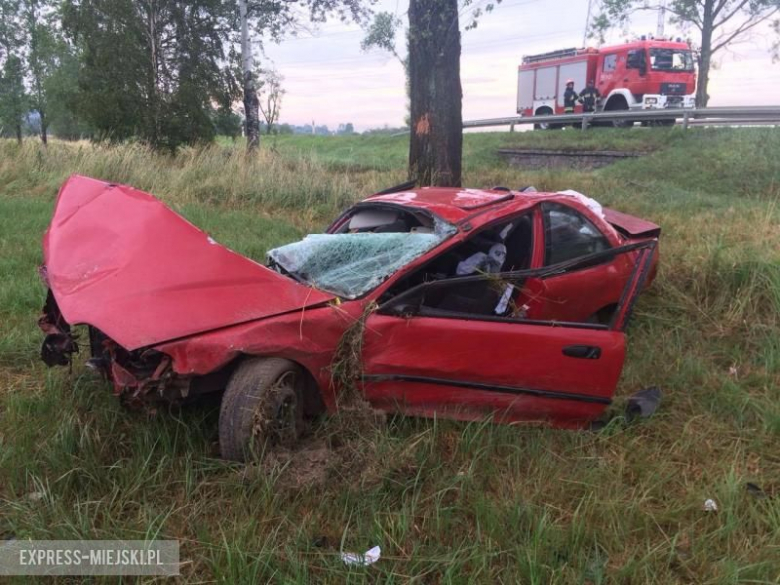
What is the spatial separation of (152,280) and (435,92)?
221 inches

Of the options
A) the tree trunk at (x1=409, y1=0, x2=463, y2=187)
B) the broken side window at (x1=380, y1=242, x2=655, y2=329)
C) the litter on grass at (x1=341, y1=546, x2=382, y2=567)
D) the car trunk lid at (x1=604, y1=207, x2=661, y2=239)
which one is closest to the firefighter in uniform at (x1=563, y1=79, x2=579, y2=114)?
the tree trunk at (x1=409, y1=0, x2=463, y2=187)

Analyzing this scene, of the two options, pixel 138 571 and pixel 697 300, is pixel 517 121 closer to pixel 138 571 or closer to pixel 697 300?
pixel 697 300

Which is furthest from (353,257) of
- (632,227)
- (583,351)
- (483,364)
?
(632,227)

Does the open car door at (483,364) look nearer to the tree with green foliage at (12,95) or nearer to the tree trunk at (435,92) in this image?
the tree trunk at (435,92)

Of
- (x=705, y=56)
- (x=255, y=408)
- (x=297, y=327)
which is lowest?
(x=255, y=408)

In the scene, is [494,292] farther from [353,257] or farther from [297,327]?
[297,327]

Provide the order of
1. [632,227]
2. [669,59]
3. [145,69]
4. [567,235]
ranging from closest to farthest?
1. [567,235]
2. [632,227]
3. [145,69]
4. [669,59]

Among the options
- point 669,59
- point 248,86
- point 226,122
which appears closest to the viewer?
point 248,86

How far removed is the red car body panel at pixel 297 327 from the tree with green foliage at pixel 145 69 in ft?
43.2

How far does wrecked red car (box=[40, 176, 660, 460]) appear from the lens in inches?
109

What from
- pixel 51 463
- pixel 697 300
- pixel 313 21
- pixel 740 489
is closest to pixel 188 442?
pixel 51 463

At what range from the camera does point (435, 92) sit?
7.68 m

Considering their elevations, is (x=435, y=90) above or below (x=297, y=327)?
above

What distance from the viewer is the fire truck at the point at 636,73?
68.4 ft
